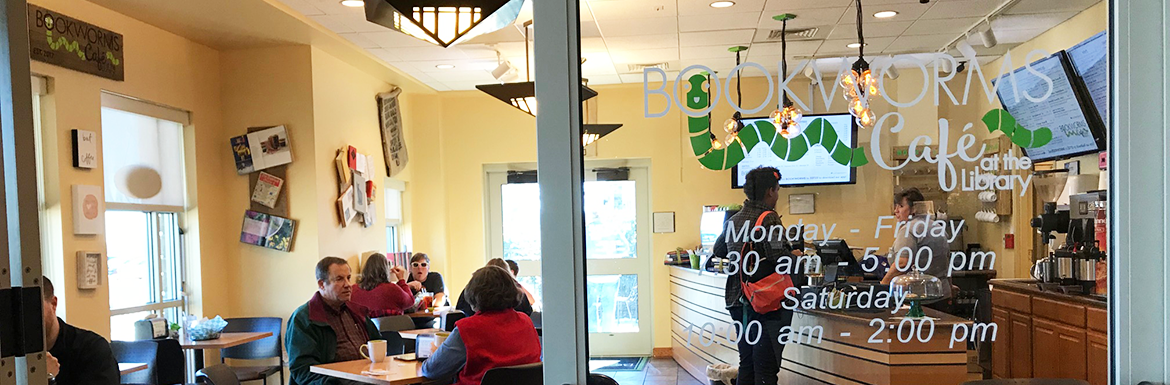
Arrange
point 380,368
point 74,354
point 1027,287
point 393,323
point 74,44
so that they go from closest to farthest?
point 1027,287, point 74,354, point 380,368, point 74,44, point 393,323

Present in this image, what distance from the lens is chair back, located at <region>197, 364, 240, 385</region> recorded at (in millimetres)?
4332

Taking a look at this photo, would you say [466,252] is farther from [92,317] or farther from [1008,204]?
[1008,204]

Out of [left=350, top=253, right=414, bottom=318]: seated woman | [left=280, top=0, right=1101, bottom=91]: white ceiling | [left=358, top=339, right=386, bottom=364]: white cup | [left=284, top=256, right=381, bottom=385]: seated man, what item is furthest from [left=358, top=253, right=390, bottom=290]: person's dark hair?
[left=280, top=0, right=1101, bottom=91]: white ceiling

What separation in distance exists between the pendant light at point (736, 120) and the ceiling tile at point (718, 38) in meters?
0.02

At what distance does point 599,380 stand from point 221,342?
3.96 m

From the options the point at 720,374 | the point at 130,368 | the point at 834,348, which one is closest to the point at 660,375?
the point at 720,374

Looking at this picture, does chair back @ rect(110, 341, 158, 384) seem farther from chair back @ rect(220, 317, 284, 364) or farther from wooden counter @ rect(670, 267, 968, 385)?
wooden counter @ rect(670, 267, 968, 385)

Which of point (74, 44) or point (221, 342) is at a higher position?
point (74, 44)

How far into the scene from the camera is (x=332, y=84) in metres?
7.20

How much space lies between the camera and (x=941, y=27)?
2467 millimetres

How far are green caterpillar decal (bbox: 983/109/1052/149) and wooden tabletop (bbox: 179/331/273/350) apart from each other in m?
4.63

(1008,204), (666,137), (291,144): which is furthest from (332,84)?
(1008,204)

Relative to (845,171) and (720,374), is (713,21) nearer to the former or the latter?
(845,171)

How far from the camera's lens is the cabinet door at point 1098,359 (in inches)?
90.2
